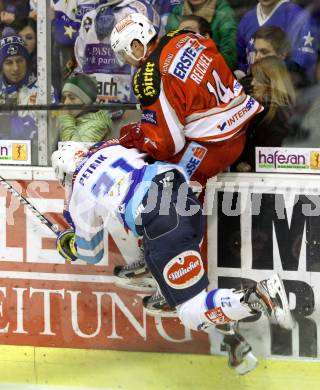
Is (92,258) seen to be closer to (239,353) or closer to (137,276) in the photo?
(137,276)

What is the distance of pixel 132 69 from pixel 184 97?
20.7 inches

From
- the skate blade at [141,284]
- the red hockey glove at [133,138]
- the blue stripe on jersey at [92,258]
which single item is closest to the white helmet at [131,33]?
the red hockey glove at [133,138]

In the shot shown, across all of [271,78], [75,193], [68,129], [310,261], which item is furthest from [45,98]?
[310,261]

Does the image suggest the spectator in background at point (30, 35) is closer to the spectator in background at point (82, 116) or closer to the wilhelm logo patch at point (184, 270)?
the spectator in background at point (82, 116)

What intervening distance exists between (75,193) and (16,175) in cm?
59

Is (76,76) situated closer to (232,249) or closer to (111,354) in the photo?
(232,249)

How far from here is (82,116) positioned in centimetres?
421

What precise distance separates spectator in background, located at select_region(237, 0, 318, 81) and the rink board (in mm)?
557

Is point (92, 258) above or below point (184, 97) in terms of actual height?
below

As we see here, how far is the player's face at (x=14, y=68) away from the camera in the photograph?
427cm

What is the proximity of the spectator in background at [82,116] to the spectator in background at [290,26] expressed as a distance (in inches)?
31.3

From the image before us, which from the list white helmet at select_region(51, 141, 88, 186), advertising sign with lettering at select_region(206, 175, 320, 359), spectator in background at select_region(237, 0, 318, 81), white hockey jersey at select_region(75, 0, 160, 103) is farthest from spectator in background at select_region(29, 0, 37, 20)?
advertising sign with lettering at select_region(206, 175, 320, 359)

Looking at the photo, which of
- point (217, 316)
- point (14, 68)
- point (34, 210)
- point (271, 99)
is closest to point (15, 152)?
point (34, 210)

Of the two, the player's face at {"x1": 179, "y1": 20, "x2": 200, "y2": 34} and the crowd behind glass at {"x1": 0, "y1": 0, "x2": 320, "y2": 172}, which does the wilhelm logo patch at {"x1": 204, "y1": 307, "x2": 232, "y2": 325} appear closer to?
the crowd behind glass at {"x1": 0, "y1": 0, "x2": 320, "y2": 172}
